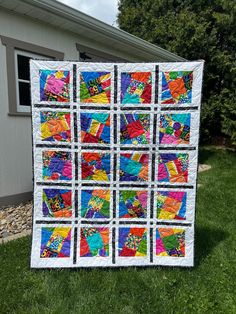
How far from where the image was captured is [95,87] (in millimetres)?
2785

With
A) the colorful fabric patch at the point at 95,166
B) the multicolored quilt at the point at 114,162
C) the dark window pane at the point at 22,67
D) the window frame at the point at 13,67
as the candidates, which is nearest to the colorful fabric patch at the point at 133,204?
the multicolored quilt at the point at 114,162

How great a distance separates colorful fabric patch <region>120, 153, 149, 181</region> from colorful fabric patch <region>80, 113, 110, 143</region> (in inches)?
10.4

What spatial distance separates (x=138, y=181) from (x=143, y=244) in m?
0.62

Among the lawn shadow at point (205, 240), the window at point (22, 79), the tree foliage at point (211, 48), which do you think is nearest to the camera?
the lawn shadow at point (205, 240)

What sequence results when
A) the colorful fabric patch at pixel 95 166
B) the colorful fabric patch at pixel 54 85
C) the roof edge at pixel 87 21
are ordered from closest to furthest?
the colorful fabric patch at pixel 54 85, the colorful fabric patch at pixel 95 166, the roof edge at pixel 87 21

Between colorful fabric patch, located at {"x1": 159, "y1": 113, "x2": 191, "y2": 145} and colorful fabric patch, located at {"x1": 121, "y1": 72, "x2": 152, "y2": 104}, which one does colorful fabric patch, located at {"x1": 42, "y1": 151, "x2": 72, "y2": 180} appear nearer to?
colorful fabric patch, located at {"x1": 121, "y1": 72, "x2": 152, "y2": 104}

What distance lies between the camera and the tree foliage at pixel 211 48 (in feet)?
36.5

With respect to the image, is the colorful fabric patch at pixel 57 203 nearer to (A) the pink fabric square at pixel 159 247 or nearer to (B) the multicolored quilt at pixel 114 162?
(B) the multicolored quilt at pixel 114 162

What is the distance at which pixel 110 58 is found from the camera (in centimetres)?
685

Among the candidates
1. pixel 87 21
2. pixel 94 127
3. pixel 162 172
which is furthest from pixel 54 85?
pixel 87 21

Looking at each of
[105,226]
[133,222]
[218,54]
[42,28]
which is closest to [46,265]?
[105,226]

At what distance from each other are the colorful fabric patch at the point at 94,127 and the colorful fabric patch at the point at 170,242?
1054 mm

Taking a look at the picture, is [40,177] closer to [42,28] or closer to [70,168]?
[70,168]

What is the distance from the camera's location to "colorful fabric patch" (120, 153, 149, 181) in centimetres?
288
